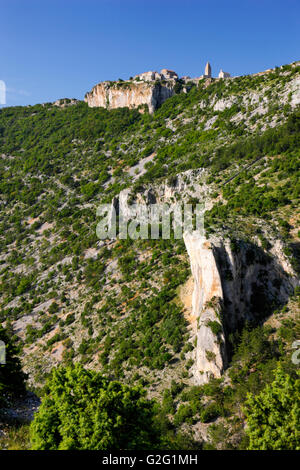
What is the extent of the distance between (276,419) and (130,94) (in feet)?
298

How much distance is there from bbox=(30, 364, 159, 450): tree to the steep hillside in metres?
8.11

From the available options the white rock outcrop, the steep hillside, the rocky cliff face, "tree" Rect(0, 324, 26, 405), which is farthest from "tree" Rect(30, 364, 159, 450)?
the rocky cliff face

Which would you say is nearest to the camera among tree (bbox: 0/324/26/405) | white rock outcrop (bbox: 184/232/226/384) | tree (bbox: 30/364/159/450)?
tree (bbox: 30/364/159/450)

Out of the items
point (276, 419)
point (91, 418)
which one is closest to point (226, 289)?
point (276, 419)

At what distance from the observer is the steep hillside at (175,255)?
71.5 feet

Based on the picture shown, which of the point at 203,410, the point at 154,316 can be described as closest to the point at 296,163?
the point at 154,316

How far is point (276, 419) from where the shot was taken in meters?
11.9

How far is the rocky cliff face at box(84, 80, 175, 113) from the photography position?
268 ft

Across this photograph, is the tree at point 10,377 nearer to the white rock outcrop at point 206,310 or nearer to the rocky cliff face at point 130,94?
the white rock outcrop at point 206,310

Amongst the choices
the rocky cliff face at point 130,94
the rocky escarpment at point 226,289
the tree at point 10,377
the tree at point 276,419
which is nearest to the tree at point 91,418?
the tree at point 276,419

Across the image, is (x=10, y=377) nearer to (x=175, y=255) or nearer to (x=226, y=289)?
(x=226, y=289)

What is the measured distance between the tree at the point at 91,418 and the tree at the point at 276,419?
14.0 feet

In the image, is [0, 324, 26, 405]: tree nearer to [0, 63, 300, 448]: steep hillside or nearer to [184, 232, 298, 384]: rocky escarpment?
[0, 63, 300, 448]: steep hillside

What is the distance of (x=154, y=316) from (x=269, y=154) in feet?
96.6
